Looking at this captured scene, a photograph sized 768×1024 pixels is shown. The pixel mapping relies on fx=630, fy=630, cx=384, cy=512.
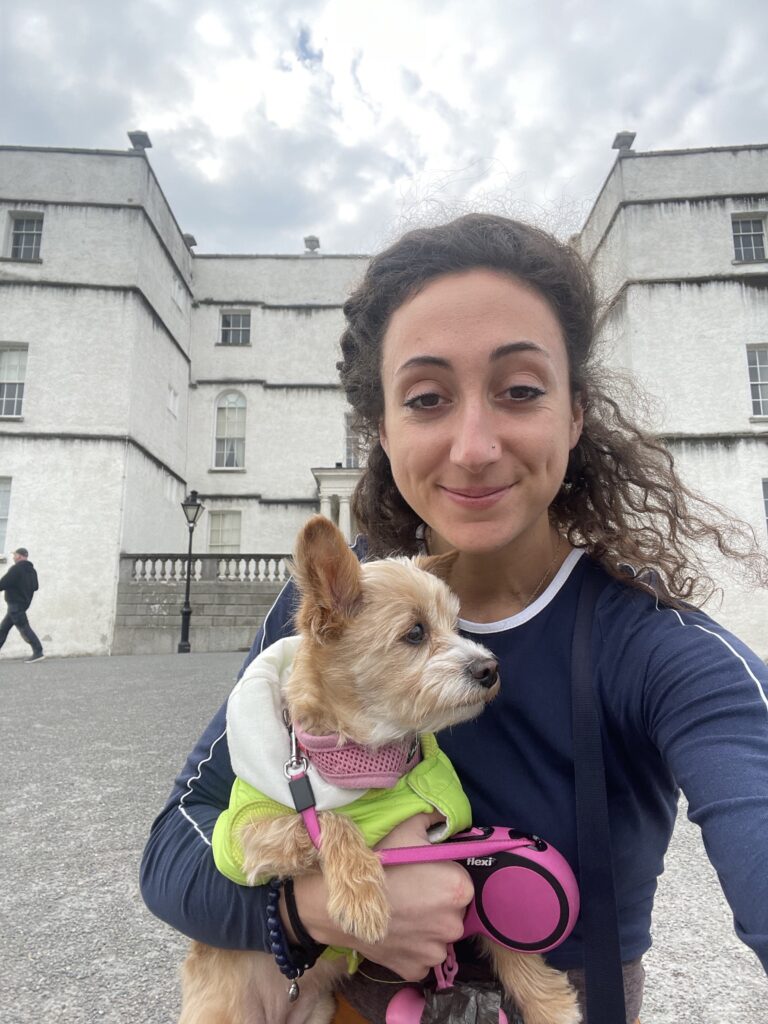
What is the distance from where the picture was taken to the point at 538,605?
5.27 ft

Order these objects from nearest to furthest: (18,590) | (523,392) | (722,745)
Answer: (722,745), (523,392), (18,590)

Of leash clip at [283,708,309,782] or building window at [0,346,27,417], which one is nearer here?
leash clip at [283,708,309,782]

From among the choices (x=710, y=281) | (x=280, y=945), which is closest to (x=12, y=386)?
(x=710, y=281)

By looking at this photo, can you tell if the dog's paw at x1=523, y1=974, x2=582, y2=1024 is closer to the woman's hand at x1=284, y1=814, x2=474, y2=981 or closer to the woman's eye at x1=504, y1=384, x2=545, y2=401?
the woman's hand at x1=284, y1=814, x2=474, y2=981

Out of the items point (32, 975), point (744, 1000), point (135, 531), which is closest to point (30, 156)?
point (135, 531)

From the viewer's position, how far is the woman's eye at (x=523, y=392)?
1595 millimetres

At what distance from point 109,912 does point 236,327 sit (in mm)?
25562

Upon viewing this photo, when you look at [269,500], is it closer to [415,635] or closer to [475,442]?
[415,635]

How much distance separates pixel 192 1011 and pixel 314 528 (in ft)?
4.16

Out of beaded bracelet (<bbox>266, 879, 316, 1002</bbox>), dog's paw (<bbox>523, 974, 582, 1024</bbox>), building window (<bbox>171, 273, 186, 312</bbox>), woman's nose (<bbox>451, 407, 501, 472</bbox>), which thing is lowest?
dog's paw (<bbox>523, 974, 582, 1024</bbox>)

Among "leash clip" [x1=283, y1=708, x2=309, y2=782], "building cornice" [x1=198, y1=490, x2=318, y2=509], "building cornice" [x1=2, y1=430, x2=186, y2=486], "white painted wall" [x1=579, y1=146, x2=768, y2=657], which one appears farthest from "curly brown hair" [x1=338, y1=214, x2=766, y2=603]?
"building cornice" [x1=198, y1=490, x2=318, y2=509]

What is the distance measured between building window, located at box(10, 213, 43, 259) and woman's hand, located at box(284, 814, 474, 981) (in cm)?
2379

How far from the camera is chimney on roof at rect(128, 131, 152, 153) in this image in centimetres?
2137

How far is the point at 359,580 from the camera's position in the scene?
175 centimetres
